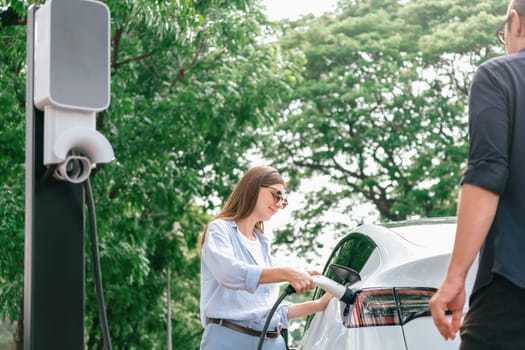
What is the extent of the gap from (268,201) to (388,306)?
0.92 meters

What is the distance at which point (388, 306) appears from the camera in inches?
141

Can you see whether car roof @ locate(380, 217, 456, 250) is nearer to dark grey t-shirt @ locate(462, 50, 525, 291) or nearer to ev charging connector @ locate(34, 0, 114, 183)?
dark grey t-shirt @ locate(462, 50, 525, 291)

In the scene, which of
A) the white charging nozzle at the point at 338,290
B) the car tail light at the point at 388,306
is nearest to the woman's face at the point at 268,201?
the white charging nozzle at the point at 338,290

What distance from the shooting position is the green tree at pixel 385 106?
19969mm

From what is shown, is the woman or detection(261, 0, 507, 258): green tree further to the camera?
detection(261, 0, 507, 258): green tree

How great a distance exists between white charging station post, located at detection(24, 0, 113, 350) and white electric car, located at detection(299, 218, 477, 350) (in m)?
1.34

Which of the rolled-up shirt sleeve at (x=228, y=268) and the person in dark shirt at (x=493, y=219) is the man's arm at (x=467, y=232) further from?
the rolled-up shirt sleeve at (x=228, y=268)

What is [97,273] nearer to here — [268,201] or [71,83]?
[71,83]

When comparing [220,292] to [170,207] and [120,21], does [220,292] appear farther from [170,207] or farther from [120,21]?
[170,207]

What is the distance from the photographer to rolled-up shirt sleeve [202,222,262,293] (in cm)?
378

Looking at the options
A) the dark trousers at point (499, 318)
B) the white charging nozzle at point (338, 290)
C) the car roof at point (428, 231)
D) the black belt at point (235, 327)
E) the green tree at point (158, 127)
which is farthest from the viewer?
the green tree at point (158, 127)

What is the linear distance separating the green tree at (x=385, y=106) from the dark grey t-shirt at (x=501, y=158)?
53.2ft

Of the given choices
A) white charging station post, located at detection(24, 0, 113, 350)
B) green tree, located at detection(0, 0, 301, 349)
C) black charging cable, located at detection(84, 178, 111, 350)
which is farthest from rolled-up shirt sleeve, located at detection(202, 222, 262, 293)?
green tree, located at detection(0, 0, 301, 349)

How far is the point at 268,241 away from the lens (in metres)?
4.37
